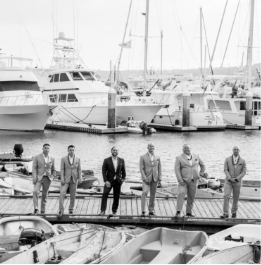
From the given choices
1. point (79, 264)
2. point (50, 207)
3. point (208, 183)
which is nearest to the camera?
point (79, 264)

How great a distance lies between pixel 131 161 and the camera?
29.3 meters

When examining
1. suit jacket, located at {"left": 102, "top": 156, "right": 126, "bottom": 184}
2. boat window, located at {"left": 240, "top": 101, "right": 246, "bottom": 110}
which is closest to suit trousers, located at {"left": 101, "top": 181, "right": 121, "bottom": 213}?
suit jacket, located at {"left": 102, "top": 156, "right": 126, "bottom": 184}

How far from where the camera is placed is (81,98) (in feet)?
155

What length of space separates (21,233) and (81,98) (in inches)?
1488

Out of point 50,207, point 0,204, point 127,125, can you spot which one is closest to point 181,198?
point 50,207

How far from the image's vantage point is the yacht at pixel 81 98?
46.7 metres

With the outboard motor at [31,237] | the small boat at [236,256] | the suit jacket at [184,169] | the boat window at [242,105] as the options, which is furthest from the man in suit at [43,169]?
the boat window at [242,105]

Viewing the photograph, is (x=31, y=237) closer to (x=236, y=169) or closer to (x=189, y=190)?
(x=189, y=190)

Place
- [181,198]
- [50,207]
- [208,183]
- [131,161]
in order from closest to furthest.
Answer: [181,198] < [50,207] < [208,183] < [131,161]

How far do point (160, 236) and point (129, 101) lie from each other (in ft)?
126

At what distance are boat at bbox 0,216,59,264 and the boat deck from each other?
2.36ft

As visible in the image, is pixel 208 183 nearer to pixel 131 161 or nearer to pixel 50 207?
pixel 50 207

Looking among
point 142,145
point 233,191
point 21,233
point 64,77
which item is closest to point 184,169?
point 233,191

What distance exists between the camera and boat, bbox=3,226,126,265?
28.7 feet
